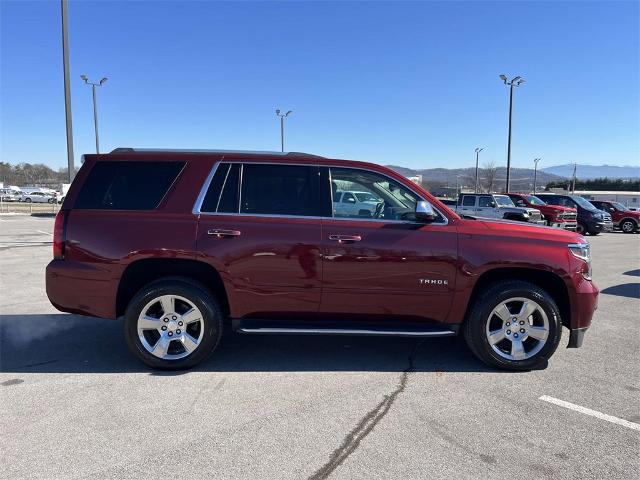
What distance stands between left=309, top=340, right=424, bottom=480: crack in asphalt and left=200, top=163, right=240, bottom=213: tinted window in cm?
207

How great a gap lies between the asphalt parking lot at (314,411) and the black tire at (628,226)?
915 inches

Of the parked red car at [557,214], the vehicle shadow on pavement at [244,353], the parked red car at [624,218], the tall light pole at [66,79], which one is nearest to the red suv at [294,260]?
the vehicle shadow on pavement at [244,353]

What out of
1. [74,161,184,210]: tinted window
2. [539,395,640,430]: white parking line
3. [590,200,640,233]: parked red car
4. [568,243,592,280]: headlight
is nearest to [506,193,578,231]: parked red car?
[590,200,640,233]: parked red car

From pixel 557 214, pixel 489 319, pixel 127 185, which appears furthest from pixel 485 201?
pixel 127 185

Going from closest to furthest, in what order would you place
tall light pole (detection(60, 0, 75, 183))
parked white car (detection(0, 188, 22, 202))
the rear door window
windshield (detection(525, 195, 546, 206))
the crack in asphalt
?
the crack in asphalt → tall light pole (detection(60, 0, 75, 183)) → the rear door window → windshield (detection(525, 195, 546, 206)) → parked white car (detection(0, 188, 22, 202))

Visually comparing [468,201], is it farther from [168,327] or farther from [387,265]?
[168,327]

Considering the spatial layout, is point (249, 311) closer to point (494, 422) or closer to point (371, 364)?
point (371, 364)

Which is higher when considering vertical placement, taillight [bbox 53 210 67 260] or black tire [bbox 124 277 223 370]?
taillight [bbox 53 210 67 260]

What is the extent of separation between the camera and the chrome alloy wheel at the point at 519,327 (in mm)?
4258

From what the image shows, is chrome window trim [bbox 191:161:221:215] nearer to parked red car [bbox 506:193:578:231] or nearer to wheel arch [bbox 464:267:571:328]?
wheel arch [bbox 464:267:571:328]

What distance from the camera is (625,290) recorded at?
26.6 ft

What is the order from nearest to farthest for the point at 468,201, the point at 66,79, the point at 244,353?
1. the point at 244,353
2. the point at 66,79
3. the point at 468,201

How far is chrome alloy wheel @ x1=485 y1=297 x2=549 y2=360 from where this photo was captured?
426 cm

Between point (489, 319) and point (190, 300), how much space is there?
8.81ft
